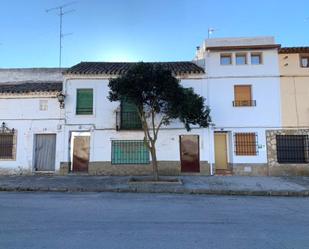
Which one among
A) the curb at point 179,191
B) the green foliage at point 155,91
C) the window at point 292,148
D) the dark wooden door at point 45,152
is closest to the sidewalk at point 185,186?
the curb at point 179,191

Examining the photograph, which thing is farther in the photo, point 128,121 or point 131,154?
point 128,121

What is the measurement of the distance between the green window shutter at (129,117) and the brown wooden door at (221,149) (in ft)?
14.5

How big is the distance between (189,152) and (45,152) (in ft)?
26.4

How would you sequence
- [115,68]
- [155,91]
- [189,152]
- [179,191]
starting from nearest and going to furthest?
[179,191] → [155,91] → [189,152] → [115,68]

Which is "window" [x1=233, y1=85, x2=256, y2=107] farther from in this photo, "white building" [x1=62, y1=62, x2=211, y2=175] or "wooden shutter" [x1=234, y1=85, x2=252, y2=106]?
"white building" [x1=62, y1=62, x2=211, y2=175]

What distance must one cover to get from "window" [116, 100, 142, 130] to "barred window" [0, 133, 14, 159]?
20.7 ft

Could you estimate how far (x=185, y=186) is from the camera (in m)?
13.0

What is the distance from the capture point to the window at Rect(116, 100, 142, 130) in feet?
56.9

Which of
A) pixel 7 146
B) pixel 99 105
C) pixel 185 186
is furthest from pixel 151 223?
pixel 7 146

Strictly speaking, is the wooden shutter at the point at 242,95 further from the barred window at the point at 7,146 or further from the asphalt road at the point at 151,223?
the barred window at the point at 7,146

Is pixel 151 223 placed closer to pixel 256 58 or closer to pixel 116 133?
pixel 116 133

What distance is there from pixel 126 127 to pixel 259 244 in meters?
12.6

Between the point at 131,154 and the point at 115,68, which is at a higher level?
the point at 115,68

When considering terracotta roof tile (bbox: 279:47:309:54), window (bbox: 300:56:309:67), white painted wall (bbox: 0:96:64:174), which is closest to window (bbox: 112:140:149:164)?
white painted wall (bbox: 0:96:64:174)
